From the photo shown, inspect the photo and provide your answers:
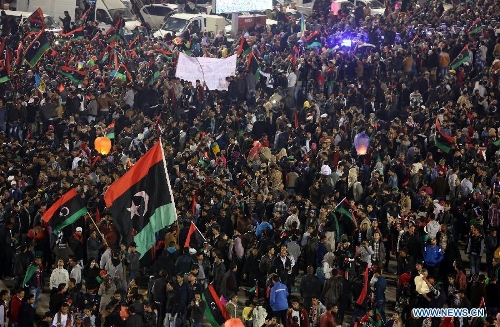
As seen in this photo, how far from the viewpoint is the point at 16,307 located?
1698 cm

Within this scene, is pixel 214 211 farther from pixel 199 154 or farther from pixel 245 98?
pixel 245 98

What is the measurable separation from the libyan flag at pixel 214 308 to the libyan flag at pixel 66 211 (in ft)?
10.6

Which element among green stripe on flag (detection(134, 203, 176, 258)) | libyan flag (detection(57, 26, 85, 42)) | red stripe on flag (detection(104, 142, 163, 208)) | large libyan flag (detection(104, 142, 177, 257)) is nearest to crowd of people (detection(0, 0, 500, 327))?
libyan flag (detection(57, 26, 85, 42))

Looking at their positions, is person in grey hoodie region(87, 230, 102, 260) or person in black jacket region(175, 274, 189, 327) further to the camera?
person in grey hoodie region(87, 230, 102, 260)

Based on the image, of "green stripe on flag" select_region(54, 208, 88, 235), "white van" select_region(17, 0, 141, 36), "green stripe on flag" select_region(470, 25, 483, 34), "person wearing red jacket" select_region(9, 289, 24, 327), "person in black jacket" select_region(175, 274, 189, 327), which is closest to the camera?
"person wearing red jacket" select_region(9, 289, 24, 327)

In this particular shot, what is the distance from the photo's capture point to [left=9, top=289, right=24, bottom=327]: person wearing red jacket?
668 inches

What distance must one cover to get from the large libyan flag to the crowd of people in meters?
0.85

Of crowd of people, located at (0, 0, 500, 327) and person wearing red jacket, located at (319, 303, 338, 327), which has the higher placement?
person wearing red jacket, located at (319, 303, 338, 327)

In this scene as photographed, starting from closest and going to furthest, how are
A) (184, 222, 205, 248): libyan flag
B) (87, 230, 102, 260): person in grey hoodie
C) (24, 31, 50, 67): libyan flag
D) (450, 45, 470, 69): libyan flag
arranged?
(184, 222, 205, 248): libyan flag < (87, 230, 102, 260): person in grey hoodie < (450, 45, 470, 69): libyan flag < (24, 31, 50, 67): libyan flag

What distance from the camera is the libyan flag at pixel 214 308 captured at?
17078 millimetres

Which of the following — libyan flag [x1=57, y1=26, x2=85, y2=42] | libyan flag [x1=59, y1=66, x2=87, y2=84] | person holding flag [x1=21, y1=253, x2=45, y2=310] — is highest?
person holding flag [x1=21, y1=253, x2=45, y2=310]

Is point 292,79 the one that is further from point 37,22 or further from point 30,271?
point 30,271

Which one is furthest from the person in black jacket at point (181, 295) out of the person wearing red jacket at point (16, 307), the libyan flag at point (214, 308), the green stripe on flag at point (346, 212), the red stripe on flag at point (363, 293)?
the green stripe on flag at point (346, 212)

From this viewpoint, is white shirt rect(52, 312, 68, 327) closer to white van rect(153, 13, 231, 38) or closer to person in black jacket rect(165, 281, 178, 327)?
person in black jacket rect(165, 281, 178, 327)
